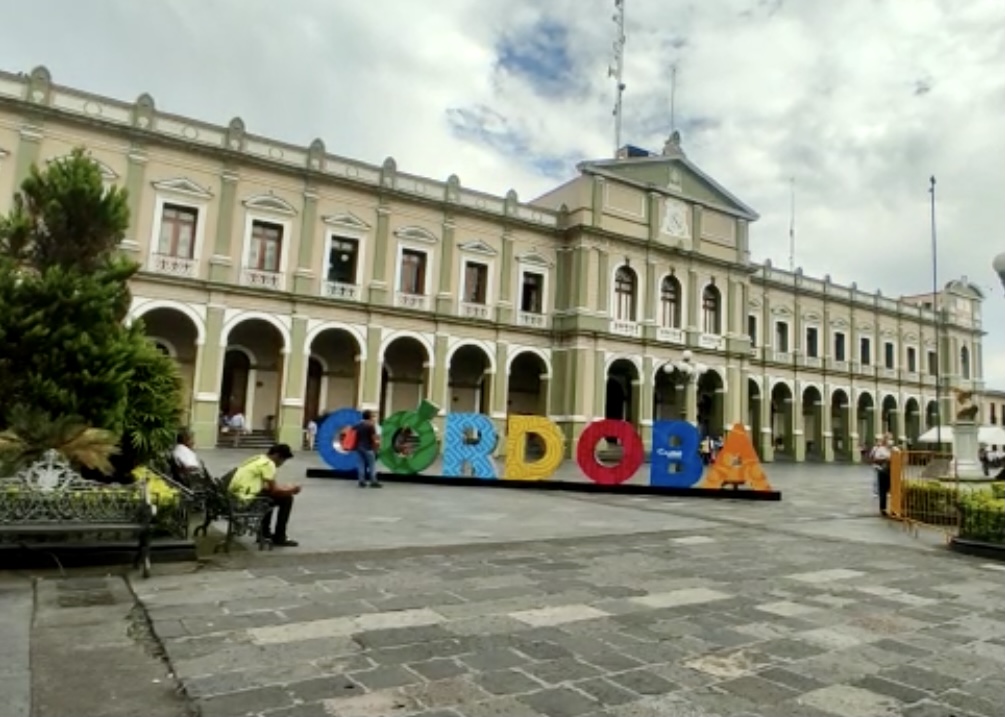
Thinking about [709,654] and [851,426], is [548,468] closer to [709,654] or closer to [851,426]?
[709,654]

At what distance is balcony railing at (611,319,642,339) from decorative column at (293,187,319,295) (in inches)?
450

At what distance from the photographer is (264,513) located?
6.33 m

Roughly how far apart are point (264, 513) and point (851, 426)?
37.8 m

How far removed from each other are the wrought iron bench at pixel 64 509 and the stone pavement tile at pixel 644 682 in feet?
12.0

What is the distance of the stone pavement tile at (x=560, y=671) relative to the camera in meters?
3.37

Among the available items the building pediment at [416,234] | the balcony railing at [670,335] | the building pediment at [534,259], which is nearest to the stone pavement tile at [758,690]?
the building pediment at [416,234]

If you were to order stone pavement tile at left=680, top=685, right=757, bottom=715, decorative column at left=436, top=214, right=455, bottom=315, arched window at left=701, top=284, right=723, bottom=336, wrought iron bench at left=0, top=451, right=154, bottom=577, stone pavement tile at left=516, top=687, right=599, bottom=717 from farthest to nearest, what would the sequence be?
arched window at left=701, top=284, right=723, bottom=336, decorative column at left=436, top=214, right=455, bottom=315, wrought iron bench at left=0, top=451, right=154, bottom=577, stone pavement tile at left=680, top=685, right=757, bottom=715, stone pavement tile at left=516, top=687, right=599, bottom=717

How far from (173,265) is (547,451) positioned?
13402mm

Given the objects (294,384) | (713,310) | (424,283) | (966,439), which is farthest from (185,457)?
(713,310)

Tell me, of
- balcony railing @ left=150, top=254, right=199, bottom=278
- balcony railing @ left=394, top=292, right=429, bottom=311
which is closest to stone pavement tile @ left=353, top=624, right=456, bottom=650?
balcony railing @ left=150, top=254, right=199, bottom=278

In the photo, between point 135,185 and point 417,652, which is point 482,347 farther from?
point 417,652

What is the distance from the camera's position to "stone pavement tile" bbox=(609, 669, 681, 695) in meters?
3.27

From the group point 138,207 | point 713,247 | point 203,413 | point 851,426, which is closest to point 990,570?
point 203,413

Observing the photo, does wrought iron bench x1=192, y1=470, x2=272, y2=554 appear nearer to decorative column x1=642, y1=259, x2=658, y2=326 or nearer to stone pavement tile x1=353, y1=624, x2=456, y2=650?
stone pavement tile x1=353, y1=624, x2=456, y2=650
